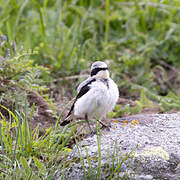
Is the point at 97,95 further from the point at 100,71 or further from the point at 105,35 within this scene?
the point at 105,35

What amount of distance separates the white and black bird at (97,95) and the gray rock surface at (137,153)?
31 cm

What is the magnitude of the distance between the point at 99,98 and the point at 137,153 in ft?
3.07

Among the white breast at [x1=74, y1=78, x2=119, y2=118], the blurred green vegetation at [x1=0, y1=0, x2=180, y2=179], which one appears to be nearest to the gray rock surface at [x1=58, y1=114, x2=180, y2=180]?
the white breast at [x1=74, y1=78, x2=119, y2=118]

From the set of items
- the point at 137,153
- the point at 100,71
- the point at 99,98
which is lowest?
the point at 137,153

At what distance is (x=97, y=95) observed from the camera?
4.10 metres

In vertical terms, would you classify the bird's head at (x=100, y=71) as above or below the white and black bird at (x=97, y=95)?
above

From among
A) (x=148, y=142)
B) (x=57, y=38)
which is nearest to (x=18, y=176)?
Answer: (x=148, y=142)

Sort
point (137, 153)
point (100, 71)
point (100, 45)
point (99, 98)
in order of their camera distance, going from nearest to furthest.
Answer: point (137, 153), point (99, 98), point (100, 71), point (100, 45)

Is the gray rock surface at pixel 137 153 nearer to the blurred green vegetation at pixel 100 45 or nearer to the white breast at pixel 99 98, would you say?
the white breast at pixel 99 98

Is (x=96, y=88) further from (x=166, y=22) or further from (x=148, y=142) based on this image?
(x=166, y=22)

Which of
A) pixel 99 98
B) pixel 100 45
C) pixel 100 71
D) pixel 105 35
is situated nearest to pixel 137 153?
pixel 99 98

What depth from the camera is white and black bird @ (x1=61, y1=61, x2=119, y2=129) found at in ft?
13.4

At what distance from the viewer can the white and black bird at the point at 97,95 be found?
13.4ft

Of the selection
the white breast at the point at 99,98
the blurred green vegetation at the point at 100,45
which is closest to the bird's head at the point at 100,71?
the white breast at the point at 99,98
